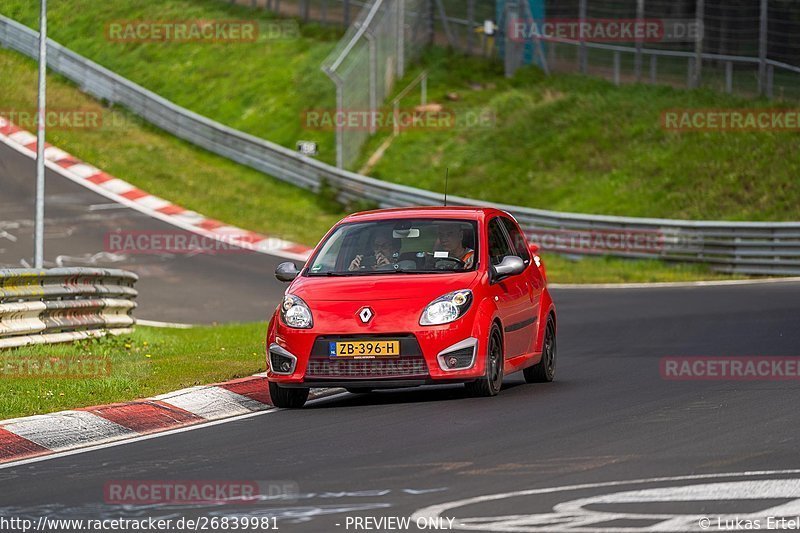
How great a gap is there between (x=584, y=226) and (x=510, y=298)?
58.9ft

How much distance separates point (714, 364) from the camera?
1462 cm

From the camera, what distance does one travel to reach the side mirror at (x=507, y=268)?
12539mm

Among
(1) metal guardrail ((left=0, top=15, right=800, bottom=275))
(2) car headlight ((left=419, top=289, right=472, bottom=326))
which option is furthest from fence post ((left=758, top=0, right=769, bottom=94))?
(2) car headlight ((left=419, top=289, right=472, bottom=326))

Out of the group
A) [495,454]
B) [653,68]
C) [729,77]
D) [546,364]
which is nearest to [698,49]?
[729,77]

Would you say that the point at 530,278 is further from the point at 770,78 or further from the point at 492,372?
the point at 770,78

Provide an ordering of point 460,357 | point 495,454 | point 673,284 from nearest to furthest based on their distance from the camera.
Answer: point 495,454 → point 460,357 → point 673,284

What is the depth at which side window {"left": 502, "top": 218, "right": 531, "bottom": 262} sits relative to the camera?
45.7 ft

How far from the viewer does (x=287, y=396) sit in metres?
12.3

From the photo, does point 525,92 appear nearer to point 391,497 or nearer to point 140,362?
point 140,362

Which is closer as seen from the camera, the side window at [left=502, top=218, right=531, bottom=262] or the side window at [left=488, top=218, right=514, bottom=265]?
the side window at [left=488, top=218, right=514, bottom=265]

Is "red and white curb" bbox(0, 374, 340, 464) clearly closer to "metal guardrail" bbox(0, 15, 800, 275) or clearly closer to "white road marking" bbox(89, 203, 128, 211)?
"metal guardrail" bbox(0, 15, 800, 275)

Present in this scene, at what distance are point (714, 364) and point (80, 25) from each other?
38.5m

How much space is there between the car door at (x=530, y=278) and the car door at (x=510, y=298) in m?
0.04

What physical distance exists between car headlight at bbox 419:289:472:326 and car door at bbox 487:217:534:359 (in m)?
0.50
